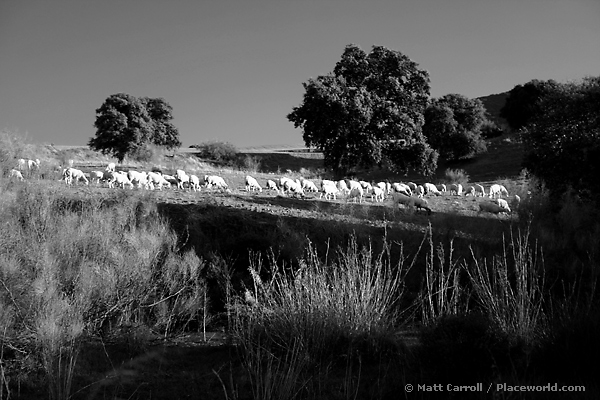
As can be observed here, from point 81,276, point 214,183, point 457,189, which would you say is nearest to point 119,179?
point 214,183

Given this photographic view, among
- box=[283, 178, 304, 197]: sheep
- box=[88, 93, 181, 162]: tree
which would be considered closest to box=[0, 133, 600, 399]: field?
box=[283, 178, 304, 197]: sheep

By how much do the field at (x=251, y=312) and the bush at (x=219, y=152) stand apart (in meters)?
41.9

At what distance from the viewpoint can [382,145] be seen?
101 feet

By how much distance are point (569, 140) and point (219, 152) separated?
4509 cm

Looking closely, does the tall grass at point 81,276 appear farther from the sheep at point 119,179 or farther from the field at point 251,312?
the sheep at point 119,179

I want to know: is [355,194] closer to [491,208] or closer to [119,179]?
[491,208]

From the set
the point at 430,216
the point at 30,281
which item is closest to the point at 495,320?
the point at 30,281

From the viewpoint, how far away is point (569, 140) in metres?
18.3

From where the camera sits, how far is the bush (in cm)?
5834

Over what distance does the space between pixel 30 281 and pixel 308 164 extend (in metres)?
51.3

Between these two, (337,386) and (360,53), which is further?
(360,53)

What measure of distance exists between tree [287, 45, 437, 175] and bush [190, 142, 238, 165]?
27.6 m

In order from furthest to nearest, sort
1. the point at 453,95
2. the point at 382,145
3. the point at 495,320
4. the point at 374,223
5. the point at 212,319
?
1. the point at 453,95
2. the point at 382,145
3. the point at 374,223
4. the point at 212,319
5. the point at 495,320

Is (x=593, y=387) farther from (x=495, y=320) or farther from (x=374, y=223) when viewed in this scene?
(x=374, y=223)
